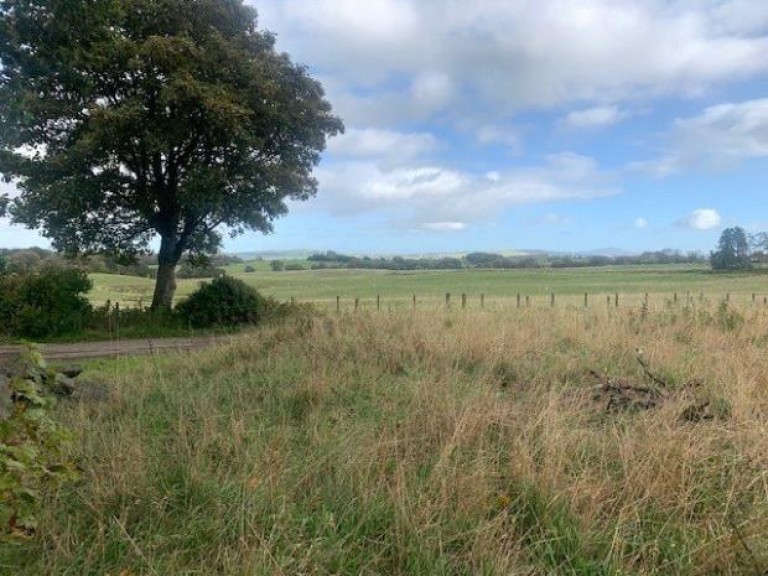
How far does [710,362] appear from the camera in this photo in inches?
309

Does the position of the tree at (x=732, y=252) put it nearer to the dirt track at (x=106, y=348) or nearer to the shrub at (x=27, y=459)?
the dirt track at (x=106, y=348)

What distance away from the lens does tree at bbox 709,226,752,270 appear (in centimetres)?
7988

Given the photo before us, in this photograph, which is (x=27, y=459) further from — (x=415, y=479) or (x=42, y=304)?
(x=42, y=304)

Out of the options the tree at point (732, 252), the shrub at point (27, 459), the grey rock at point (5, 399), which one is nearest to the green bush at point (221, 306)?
the grey rock at point (5, 399)

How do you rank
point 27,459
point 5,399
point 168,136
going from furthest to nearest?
point 168,136 < point 5,399 < point 27,459

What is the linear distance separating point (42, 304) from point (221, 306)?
5490mm

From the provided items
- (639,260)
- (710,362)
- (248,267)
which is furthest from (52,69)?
(639,260)

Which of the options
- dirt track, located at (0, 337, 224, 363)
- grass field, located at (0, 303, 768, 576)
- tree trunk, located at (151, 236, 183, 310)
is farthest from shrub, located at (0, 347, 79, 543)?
tree trunk, located at (151, 236, 183, 310)

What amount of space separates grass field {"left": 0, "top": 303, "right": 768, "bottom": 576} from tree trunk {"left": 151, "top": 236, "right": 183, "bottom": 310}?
1509 centimetres

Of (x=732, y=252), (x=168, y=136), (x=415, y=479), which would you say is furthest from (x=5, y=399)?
(x=732, y=252)

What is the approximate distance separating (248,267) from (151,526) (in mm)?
73214

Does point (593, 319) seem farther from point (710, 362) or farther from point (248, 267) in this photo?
point (248, 267)

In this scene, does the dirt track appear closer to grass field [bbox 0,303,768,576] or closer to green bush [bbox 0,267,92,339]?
green bush [bbox 0,267,92,339]

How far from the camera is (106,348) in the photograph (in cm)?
1628
